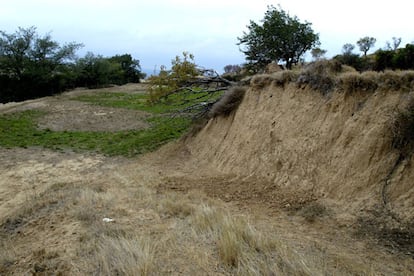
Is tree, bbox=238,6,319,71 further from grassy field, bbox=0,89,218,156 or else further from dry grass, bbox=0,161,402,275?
dry grass, bbox=0,161,402,275

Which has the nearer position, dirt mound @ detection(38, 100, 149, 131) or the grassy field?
the grassy field

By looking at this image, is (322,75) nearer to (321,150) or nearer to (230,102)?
(321,150)

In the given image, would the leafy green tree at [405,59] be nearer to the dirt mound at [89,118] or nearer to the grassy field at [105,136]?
the grassy field at [105,136]

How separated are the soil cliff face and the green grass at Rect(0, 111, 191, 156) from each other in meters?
4.45

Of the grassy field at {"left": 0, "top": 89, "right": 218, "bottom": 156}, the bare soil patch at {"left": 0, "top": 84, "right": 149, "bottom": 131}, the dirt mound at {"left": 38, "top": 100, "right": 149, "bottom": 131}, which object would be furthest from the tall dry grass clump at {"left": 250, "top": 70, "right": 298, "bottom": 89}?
the dirt mound at {"left": 38, "top": 100, "right": 149, "bottom": 131}

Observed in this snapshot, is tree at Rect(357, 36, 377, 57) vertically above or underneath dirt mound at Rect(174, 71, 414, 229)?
above

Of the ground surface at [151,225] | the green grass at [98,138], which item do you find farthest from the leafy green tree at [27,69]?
the ground surface at [151,225]

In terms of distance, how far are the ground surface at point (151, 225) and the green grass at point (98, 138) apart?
2615 mm

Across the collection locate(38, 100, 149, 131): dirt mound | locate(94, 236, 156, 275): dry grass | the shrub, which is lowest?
locate(38, 100, 149, 131): dirt mound

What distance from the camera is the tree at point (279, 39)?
18.3 meters

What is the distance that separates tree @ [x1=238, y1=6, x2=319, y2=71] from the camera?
18297 mm

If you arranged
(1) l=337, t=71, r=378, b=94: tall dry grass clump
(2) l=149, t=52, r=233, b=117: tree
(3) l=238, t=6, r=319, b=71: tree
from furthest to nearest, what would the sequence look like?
(3) l=238, t=6, r=319, b=71: tree < (2) l=149, t=52, r=233, b=117: tree < (1) l=337, t=71, r=378, b=94: tall dry grass clump

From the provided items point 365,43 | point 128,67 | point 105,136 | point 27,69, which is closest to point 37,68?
point 27,69

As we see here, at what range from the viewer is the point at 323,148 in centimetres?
707
